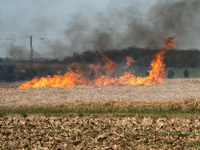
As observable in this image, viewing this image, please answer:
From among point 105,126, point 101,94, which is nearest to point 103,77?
point 101,94

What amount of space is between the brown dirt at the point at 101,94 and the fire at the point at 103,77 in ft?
7.20

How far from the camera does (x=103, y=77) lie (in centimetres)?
2353

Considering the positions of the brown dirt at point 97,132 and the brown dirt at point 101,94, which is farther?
the brown dirt at point 101,94

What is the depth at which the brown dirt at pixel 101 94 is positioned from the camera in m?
16.2

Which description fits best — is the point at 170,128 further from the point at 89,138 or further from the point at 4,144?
the point at 4,144

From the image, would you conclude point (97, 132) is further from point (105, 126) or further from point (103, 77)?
point (103, 77)

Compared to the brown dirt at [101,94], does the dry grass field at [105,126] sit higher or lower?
lower

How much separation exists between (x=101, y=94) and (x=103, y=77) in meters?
5.89

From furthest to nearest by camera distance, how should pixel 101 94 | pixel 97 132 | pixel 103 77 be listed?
pixel 103 77
pixel 101 94
pixel 97 132

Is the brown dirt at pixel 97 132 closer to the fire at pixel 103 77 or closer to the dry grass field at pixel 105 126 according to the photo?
the dry grass field at pixel 105 126

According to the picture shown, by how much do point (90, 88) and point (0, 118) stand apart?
9.08 m

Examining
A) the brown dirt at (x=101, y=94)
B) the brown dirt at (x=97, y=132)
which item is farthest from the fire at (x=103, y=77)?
the brown dirt at (x=97, y=132)

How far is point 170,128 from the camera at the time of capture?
9.15 m

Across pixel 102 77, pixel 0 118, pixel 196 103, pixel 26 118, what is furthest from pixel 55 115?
pixel 102 77
